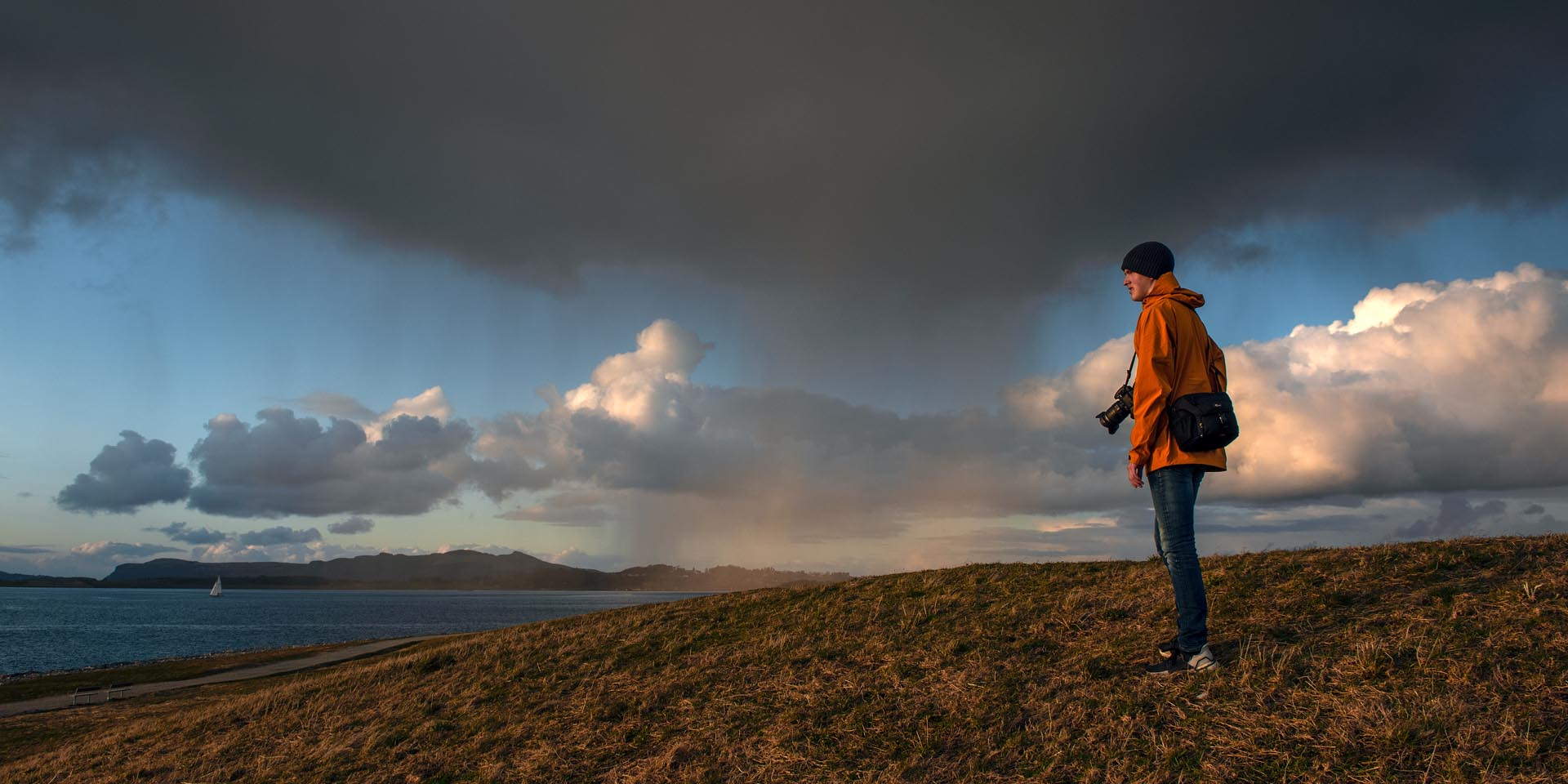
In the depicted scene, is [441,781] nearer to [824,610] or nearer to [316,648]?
[824,610]

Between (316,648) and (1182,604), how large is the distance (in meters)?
51.9

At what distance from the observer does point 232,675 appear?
3081 centimetres

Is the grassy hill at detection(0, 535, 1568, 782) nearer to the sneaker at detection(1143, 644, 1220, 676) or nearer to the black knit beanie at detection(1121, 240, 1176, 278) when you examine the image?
the sneaker at detection(1143, 644, 1220, 676)

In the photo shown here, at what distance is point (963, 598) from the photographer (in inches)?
434

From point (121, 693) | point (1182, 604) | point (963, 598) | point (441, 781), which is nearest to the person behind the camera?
point (1182, 604)

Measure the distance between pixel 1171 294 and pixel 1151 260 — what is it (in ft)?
1.26

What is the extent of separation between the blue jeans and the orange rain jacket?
0.12 m

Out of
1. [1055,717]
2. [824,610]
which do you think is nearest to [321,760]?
[824,610]

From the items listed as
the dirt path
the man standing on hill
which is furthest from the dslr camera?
the dirt path

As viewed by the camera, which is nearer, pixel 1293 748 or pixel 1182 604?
pixel 1293 748

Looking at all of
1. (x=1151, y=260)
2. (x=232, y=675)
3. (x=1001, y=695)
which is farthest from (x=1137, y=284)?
(x=232, y=675)

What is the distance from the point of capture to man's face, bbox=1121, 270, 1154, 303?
6.44 m

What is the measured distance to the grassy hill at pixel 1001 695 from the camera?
5195mm

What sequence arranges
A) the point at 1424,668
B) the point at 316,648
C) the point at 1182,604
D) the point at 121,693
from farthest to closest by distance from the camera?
the point at 316,648 < the point at 121,693 < the point at 1182,604 < the point at 1424,668
